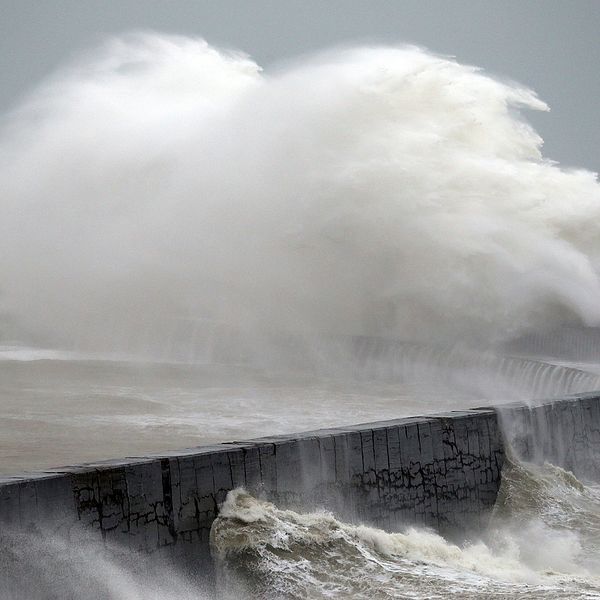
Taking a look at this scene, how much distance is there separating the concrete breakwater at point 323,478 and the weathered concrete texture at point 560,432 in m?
0.01

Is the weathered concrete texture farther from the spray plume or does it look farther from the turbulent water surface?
the spray plume

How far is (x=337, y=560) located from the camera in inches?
264

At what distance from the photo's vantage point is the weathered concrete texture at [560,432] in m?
9.52

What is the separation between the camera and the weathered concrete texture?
9.52 m

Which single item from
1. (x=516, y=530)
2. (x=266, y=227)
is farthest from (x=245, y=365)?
(x=516, y=530)

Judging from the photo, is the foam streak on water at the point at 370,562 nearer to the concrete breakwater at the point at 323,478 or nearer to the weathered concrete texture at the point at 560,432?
the concrete breakwater at the point at 323,478

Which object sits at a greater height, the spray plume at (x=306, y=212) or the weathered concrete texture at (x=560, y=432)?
the spray plume at (x=306, y=212)

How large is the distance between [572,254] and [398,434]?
41.0 feet

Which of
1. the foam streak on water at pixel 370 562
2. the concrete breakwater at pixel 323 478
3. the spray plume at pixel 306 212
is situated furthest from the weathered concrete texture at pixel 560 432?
the spray plume at pixel 306 212

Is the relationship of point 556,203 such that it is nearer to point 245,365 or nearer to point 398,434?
point 245,365

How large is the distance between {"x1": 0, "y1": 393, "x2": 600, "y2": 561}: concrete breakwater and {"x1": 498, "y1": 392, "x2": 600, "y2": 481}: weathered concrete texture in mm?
12

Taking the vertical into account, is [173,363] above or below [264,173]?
below

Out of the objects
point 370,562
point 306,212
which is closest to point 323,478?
point 370,562

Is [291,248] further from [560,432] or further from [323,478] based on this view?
[323,478]
